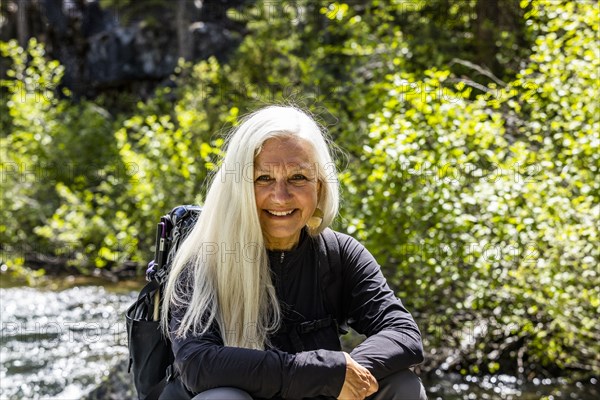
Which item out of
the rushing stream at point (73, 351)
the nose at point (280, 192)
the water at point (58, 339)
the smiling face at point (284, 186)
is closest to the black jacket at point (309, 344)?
the smiling face at point (284, 186)

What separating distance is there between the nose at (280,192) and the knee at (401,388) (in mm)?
719

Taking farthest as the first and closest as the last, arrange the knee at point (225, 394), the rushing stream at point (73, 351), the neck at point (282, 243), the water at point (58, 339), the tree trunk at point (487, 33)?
1. the tree trunk at point (487, 33)
2. the water at point (58, 339)
3. the rushing stream at point (73, 351)
4. the neck at point (282, 243)
5. the knee at point (225, 394)

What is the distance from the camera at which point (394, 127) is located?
5.15 metres

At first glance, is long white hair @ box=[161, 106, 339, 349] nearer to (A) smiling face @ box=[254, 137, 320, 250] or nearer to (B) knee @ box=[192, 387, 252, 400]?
(A) smiling face @ box=[254, 137, 320, 250]

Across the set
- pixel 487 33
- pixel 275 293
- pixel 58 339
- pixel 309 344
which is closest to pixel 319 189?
pixel 275 293

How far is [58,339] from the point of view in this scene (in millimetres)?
7355

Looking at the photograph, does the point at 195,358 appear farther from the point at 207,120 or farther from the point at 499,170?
the point at 207,120

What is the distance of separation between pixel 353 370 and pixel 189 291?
0.65 m

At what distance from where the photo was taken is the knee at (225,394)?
231 centimetres

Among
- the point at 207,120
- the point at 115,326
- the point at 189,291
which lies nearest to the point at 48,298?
the point at 115,326

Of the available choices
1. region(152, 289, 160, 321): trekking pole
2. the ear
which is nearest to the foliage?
the ear

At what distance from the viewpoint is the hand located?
94.4 inches

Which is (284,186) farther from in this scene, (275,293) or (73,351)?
(73,351)

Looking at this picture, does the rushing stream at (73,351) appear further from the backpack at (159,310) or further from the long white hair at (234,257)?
the long white hair at (234,257)
